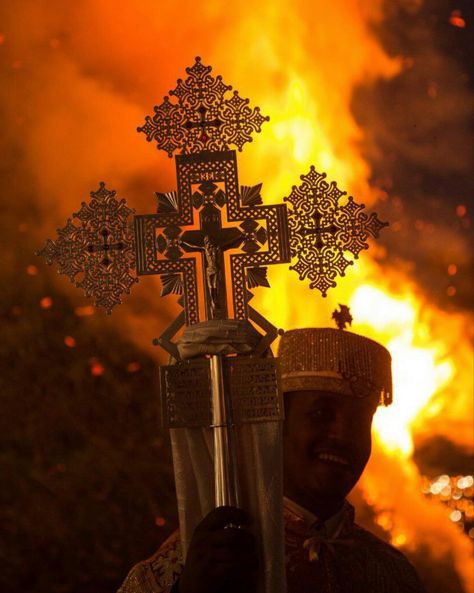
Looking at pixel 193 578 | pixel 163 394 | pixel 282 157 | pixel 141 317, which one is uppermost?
pixel 282 157

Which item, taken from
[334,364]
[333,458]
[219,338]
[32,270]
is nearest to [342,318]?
[334,364]

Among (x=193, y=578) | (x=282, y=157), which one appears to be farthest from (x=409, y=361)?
(x=193, y=578)

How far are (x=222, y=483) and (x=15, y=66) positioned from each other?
12.2ft

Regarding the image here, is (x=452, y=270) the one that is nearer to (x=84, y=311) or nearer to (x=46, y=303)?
(x=84, y=311)

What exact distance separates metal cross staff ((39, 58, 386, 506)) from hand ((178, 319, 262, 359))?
5 cm

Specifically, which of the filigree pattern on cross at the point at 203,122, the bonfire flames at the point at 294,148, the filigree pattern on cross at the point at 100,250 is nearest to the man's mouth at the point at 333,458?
the filigree pattern on cross at the point at 100,250

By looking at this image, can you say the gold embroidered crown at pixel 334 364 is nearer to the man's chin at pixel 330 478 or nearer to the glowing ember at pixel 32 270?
the man's chin at pixel 330 478

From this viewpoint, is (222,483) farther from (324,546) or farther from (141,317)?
(141,317)

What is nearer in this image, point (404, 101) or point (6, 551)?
point (6, 551)

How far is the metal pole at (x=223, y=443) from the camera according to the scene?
471 centimetres

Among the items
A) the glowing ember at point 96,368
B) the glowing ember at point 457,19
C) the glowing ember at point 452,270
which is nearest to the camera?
the glowing ember at point 96,368

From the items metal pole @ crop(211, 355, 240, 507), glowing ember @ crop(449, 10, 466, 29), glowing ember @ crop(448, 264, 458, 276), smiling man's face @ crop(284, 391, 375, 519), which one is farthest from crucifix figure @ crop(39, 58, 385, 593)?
glowing ember @ crop(449, 10, 466, 29)

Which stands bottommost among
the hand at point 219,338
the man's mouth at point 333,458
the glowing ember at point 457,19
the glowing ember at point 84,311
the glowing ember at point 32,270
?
the man's mouth at point 333,458

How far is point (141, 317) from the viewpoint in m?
7.38
